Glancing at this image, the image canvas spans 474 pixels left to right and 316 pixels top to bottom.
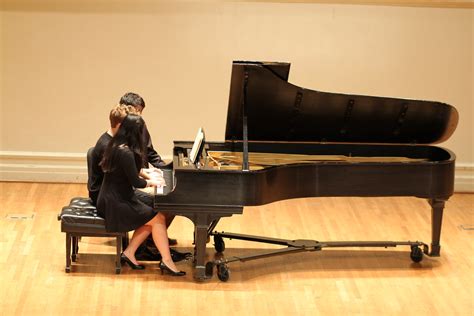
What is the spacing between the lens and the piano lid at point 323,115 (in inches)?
285

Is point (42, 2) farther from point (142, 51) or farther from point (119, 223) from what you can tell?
point (119, 223)

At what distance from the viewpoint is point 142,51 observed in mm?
9445

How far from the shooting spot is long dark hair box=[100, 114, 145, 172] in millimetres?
6957

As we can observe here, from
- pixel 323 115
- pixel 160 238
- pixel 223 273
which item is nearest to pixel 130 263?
pixel 160 238

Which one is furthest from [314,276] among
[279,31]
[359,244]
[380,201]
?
[279,31]

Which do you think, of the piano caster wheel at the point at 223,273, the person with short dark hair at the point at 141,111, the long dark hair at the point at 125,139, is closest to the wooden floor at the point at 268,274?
the piano caster wheel at the point at 223,273

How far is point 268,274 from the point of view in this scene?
7266 millimetres

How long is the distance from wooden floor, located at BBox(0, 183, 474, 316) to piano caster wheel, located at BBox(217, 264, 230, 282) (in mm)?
35

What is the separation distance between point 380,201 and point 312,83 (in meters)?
1.23

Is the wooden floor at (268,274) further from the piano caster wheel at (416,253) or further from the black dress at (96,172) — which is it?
the black dress at (96,172)

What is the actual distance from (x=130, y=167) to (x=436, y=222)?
2274mm

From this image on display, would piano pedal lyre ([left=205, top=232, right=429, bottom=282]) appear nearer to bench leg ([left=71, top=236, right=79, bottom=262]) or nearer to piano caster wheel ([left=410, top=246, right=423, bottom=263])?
piano caster wheel ([left=410, top=246, right=423, bottom=263])

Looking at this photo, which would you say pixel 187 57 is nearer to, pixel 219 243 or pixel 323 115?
pixel 323 115

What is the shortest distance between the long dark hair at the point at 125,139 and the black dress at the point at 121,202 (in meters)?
0.04
